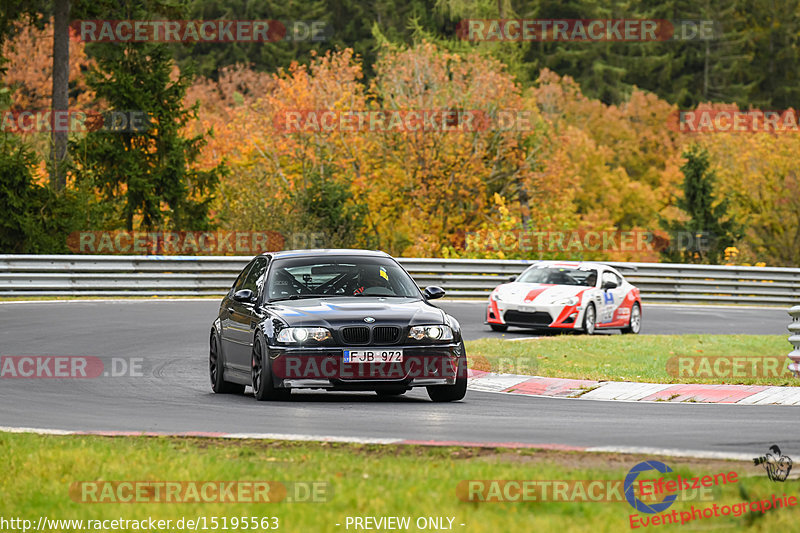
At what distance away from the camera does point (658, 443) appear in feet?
32.6

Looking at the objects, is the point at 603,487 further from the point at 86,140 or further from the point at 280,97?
the point at 280,97

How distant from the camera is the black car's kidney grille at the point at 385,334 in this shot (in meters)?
13.2

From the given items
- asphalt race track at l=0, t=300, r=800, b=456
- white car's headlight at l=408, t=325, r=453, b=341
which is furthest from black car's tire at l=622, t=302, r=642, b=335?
white car's headlight at l=408, t=325, r=453, b=341

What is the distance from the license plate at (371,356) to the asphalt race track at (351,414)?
468 millimetres

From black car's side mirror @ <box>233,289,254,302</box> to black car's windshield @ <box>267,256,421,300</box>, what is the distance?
9.4 inches

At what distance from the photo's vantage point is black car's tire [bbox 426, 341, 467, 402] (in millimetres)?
13766

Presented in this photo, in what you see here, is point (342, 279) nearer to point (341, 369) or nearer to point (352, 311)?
point (352, 311)

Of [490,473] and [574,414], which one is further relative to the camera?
[574,414]

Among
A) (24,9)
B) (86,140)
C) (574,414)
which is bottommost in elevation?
(574,414)

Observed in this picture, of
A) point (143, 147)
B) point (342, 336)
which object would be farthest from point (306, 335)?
point (143, 147)

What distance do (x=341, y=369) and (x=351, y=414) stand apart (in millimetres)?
904

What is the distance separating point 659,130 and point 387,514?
7642 centimetres

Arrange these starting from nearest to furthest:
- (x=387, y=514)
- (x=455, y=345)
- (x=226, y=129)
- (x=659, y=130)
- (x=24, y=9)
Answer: (x=387, y=514) → (x=455, y=345) → (x=24, y=9) → (x=226, y=129) → (x=659, y=130)

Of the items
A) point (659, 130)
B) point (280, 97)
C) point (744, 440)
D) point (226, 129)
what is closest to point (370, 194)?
point (280, 97)
